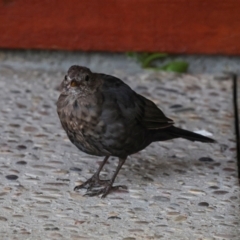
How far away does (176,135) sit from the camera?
13.9ft

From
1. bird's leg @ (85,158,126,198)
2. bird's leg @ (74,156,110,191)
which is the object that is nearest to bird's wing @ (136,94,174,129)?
bird's leg @ (85,158,126,198)

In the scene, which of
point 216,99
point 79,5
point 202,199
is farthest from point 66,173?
point 79,5

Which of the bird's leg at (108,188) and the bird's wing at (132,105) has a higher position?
the bird's wing at (132,105)

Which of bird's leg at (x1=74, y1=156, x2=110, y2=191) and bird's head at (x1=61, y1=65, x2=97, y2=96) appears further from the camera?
bird's leg at (x1=74, y1=156, x2=110, y2=191)

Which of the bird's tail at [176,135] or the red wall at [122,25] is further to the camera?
the red wall at [122,25]

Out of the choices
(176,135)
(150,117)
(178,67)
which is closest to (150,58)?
(178,67)

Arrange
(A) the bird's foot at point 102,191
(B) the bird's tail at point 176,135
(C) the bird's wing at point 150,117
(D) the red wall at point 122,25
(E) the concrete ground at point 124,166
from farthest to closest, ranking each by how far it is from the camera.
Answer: (D) the red wall at point 122,25 → (B) the bird's tail at point 176,135 → (C) the bird's wing at point 150,117 → (A) the bird's foot at point 102,191 → (E) the concrete ground at point 124,166

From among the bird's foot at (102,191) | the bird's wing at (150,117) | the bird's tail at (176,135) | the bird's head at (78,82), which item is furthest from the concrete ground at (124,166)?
the bird's head at (78,82)

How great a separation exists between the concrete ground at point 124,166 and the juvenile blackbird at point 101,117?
0.22m

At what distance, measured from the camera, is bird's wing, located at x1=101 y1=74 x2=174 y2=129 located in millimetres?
3918

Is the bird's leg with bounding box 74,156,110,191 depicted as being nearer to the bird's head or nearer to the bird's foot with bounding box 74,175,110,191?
the bird's foot with bounding box 74,175,110,191

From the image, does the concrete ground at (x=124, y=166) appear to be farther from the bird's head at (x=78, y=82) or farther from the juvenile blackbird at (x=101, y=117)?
the bird's head at (x=78, y=82)

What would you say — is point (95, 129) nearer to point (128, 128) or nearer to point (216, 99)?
point (128, 128)

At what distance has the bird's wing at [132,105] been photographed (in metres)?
3.92
